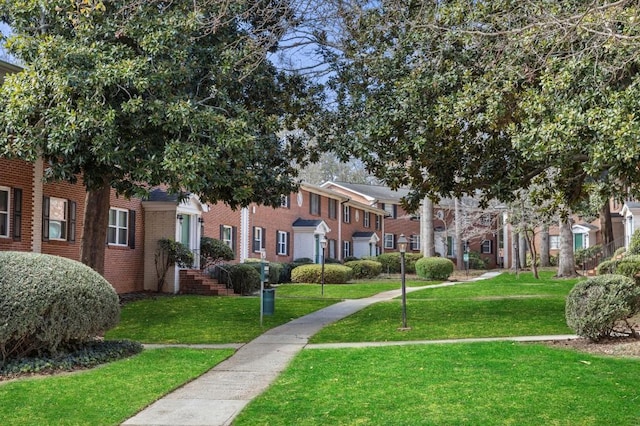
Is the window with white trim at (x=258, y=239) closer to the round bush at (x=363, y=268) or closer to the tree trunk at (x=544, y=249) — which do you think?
the round bush at (x=363, y=268)

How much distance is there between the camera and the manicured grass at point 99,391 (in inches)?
289

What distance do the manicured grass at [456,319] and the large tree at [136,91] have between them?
3.70 metres

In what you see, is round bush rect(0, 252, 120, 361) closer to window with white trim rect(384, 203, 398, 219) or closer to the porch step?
the porch step

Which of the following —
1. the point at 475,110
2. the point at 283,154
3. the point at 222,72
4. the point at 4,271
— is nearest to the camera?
the point at 4,271

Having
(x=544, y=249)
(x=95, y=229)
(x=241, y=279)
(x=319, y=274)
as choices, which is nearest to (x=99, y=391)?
(x=95, y=229)

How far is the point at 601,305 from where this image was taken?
1136cm

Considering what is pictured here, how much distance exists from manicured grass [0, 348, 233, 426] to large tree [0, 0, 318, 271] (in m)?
3.73

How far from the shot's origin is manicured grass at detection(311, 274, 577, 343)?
1345 centimetres

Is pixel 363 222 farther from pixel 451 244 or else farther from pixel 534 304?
pixel 534 304

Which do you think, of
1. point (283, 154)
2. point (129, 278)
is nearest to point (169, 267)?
point (129, 278)

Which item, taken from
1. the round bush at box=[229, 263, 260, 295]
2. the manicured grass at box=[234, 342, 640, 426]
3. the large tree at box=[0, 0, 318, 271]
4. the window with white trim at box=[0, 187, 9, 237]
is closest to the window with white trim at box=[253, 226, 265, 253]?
the round bush at box=[229, 263, 260, 295]

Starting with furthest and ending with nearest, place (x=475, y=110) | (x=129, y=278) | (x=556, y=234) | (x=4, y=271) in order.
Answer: (x=556, y=234) → (x=129, y=278) → (x=475, y=110) → (x=4, y=271)

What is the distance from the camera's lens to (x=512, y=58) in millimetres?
11773

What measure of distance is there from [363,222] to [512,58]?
1447 inches
